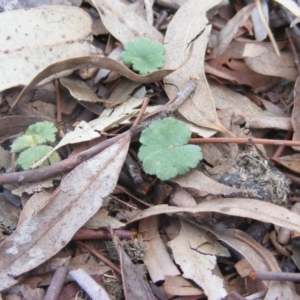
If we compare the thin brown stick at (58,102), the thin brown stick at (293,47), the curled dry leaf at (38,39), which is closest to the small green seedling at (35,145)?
the thin brown stick at (58,102)

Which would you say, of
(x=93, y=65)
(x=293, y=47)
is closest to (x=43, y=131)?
(x=93, y=65)

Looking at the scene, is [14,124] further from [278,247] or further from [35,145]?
[278,247]

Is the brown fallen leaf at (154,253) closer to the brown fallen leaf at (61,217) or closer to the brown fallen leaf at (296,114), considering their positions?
the brown fallen leaf at (61,217)

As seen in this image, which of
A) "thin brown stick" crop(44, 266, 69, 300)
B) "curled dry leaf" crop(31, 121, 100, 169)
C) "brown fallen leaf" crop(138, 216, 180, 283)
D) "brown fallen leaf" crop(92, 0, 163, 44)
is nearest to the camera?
"thin brown stick" crop(44, 266, 69, 300)

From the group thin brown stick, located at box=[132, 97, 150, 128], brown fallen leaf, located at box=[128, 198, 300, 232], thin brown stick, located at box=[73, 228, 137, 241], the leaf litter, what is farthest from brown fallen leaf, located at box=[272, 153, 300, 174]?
thin brown stick, located at box=[73, 228, 137, 241]

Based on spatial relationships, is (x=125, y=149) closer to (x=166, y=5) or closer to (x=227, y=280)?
(x=227, y=280)

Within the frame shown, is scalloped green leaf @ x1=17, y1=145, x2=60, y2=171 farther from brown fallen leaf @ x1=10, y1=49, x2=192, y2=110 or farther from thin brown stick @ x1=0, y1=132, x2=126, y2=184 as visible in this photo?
brown fallen leaf @ x1=10, y1=49, x2=192, y2=110

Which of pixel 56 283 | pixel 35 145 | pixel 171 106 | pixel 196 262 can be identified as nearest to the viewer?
pixel 56 283
